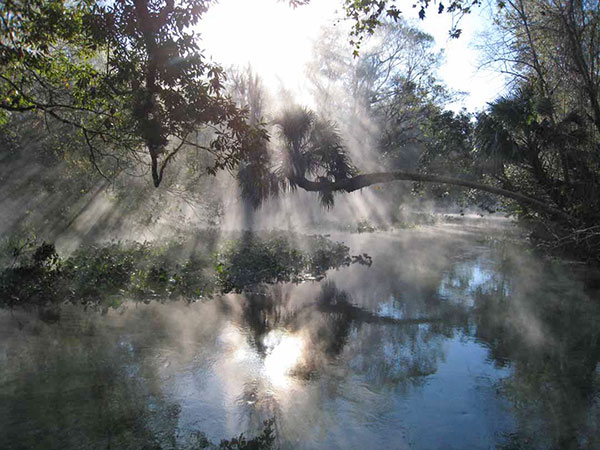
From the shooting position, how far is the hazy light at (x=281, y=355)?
21.4 feet

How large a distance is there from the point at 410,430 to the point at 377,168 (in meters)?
25.8

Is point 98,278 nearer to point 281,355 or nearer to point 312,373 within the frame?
point 281,355

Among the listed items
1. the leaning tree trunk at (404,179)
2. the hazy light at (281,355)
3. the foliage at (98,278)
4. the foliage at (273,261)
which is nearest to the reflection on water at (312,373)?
the hazy light at (281,355)

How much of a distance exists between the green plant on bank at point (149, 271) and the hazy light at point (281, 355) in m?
3.17

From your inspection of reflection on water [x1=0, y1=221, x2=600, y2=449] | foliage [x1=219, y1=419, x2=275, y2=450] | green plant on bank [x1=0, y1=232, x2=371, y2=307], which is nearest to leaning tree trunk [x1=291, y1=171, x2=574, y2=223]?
reflection on water [x1=0, y1=221, x2=600, y2=449]

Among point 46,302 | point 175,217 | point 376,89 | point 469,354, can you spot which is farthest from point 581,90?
point 376,89

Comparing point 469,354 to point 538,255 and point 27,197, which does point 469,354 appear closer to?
point 538,255

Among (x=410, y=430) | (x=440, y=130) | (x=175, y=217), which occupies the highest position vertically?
(x=440, y=130)

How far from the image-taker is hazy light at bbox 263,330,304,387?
21.4 feet

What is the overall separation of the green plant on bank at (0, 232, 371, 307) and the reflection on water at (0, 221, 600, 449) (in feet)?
2.22

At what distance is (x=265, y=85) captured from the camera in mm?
24359

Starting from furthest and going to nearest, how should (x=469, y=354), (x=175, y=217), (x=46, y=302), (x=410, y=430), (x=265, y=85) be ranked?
(x=265, y=85), (x=175, y=217), (x=46, y=302), (x=469, y=354), (x=410, y=430)

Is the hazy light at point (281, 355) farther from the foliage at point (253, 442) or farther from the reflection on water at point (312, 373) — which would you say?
the foliage at point (253, 442)

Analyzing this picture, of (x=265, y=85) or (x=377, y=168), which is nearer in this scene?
(x=265, y=85)
